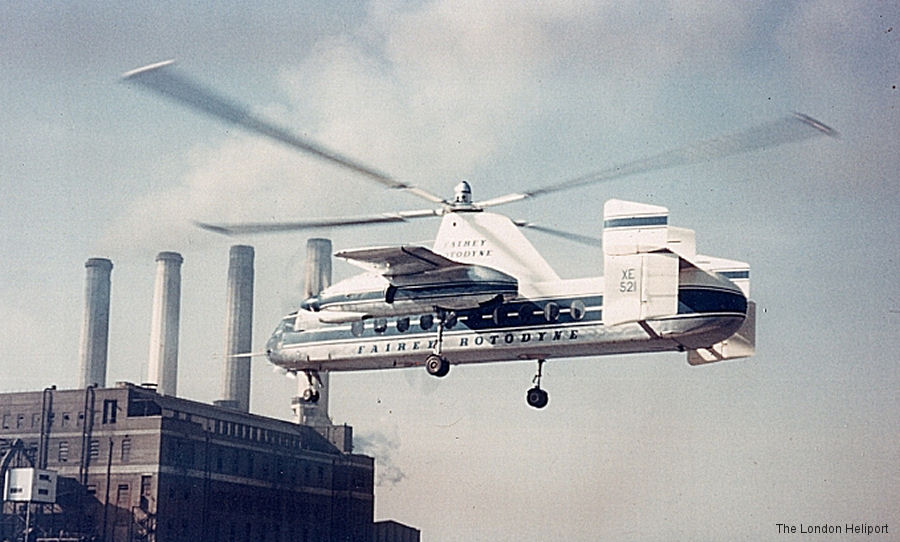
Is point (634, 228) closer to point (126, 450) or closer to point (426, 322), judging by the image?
point (426, 322)

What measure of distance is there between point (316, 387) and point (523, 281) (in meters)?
7.95

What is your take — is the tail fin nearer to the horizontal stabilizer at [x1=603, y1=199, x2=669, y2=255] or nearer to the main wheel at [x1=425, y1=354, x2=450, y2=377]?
the horizontal stabilizer at [x1=603, y1=199, x2=669, y2=255]

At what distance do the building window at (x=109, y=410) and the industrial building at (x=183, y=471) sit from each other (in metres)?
0.05

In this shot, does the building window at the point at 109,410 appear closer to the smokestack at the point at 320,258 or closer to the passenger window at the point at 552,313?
the smokestack at the point at 320,258

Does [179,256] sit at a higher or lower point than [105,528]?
higher

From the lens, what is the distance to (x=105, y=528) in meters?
69.2

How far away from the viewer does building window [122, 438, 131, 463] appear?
68344 mm

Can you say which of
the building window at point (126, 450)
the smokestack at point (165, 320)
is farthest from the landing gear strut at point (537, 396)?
the smokestack at point (165, 320)

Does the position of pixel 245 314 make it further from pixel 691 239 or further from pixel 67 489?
pixel 691 239

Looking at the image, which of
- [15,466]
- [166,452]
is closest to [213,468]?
[166,452]

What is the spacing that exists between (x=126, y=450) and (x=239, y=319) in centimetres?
1686

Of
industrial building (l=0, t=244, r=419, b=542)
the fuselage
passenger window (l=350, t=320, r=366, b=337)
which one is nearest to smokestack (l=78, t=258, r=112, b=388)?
industrial building (l=0, t=244, r=419, b=542)

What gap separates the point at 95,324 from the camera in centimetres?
8531

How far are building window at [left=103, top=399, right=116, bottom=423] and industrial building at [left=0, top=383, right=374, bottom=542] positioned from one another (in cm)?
5
